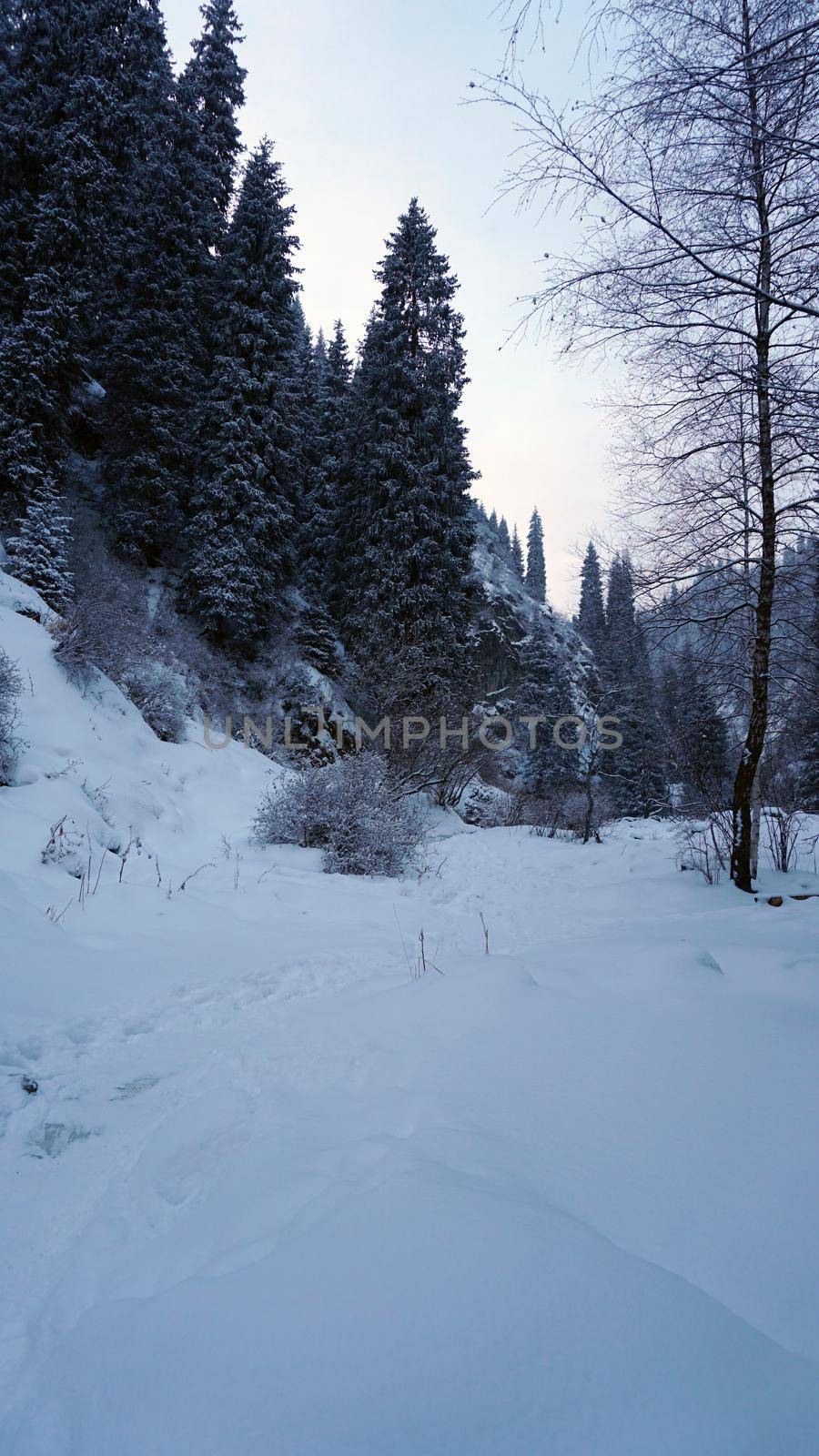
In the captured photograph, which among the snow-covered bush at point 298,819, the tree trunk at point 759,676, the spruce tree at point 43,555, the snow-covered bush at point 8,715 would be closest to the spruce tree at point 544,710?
the spruce tree at point 43,555

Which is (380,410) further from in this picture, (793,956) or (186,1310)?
(186,1310)

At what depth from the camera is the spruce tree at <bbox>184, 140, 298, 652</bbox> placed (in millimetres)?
15414

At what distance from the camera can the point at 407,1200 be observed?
Result: 1125 millimetres

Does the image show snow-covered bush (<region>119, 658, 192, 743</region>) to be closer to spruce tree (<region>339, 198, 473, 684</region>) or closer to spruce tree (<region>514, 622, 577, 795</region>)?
spruce tree (<region>339, 198, 473, 684</region>)

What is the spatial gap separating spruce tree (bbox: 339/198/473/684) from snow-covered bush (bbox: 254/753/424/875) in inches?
361

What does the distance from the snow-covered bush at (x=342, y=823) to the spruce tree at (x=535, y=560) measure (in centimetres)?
5006

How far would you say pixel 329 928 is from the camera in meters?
3.96

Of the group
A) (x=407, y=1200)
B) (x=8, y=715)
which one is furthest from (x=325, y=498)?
(x=407, y=1200)

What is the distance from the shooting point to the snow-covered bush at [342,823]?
20.3 ft

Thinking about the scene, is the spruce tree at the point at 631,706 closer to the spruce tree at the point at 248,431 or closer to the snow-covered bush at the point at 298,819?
the snow-covered bush at the point at 298,819

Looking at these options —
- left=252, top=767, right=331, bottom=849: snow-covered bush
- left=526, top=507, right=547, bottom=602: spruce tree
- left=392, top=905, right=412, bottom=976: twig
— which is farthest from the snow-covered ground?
left=526, top=507, right=547, bottom=602: spruce tree

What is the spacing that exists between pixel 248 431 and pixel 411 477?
4.74 metres

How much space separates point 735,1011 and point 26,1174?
7.51 feet

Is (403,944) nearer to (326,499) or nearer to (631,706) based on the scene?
(631,706)
